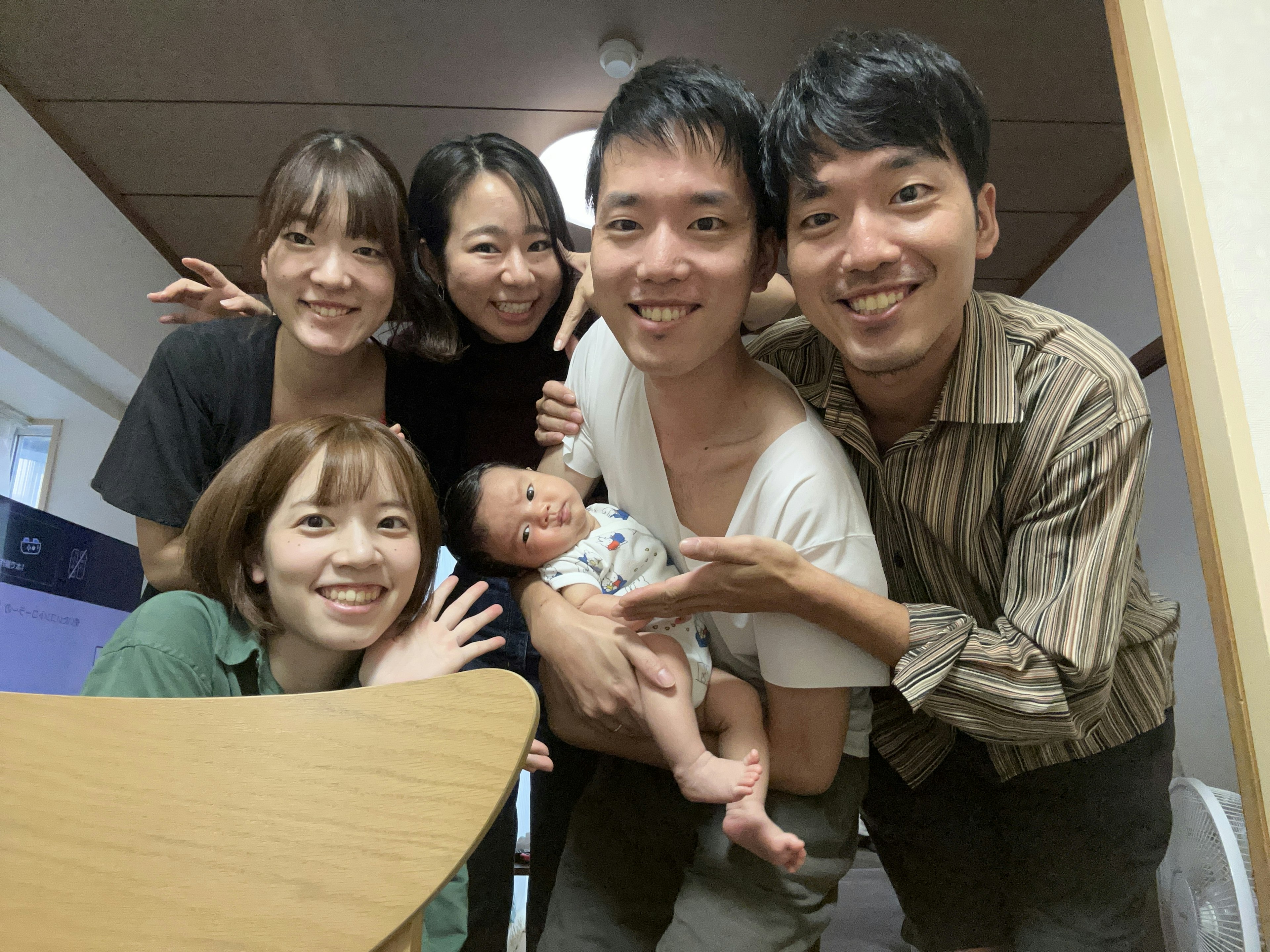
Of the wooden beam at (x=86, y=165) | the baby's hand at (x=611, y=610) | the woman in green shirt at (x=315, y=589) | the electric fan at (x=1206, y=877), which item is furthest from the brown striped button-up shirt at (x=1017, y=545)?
the wooden beam at (x=86, y=165)

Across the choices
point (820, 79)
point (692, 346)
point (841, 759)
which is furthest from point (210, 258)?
point (841, 759)

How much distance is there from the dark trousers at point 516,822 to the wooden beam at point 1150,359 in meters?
0.94

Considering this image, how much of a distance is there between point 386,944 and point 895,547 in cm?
84

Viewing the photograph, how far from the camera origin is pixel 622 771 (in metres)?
1.19

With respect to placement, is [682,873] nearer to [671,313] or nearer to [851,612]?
[851,612]

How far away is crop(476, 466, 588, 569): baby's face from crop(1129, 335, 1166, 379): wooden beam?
0.79m

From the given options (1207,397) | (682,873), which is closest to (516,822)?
(682,873)

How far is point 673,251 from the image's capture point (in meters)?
1.05

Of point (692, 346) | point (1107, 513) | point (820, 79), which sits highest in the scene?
point (820, 79)

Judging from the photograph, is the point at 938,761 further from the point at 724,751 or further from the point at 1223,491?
the point at 1223,491

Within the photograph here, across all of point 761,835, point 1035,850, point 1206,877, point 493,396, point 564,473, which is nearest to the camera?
point 761,835

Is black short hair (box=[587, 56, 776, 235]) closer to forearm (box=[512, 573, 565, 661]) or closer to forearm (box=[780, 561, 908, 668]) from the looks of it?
forearm (box=[780, 561, 908, 668])

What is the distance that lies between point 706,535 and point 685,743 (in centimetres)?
29

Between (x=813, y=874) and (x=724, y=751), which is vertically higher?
(x=724, y=751)
